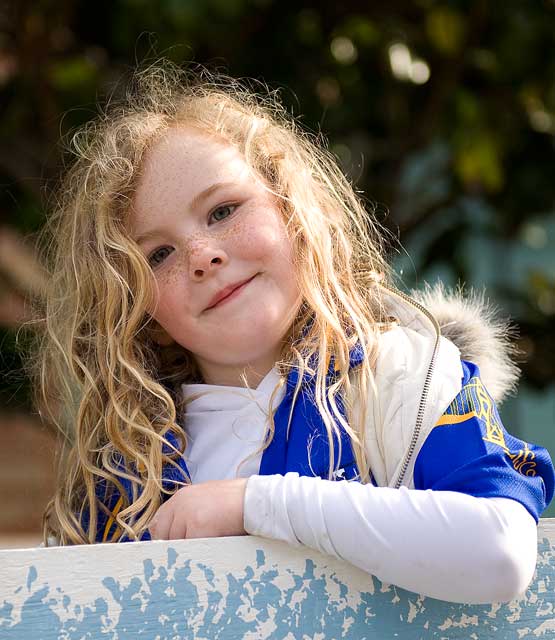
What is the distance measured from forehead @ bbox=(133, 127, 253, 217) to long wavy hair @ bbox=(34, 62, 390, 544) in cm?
2

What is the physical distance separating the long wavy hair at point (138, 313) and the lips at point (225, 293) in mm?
78

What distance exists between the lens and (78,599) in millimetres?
693

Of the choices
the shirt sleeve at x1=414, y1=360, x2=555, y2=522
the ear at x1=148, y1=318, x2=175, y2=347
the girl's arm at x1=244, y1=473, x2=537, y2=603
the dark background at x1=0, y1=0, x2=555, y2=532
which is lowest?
the girl's arm at x1=244, y1=473, x2=537, y2=603

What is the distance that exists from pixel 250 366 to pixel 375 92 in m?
1.55

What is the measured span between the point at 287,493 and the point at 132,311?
16.5 inches

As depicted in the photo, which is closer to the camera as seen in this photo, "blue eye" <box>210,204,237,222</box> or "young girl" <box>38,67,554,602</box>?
"young girl" <box>38,67,554,602</box>

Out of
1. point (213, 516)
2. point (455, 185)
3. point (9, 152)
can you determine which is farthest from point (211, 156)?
point (455, 185)

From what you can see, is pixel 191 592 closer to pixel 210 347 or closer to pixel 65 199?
pixel 210 347

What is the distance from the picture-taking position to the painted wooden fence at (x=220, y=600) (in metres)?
0.69

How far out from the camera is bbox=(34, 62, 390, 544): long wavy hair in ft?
3.72

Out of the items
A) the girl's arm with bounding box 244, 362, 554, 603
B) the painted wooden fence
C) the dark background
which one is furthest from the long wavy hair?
the dark background

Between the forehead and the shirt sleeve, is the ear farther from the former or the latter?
the shirt sleeve

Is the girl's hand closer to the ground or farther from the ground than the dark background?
closer to the ground

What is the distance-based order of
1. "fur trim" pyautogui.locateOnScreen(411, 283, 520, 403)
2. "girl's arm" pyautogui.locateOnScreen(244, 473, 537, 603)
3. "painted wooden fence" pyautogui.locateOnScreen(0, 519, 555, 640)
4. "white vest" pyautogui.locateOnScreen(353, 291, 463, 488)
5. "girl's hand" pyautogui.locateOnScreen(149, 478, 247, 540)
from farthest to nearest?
"fur trim" pyautogui.locateOnScreen(411, 283, 520, 403) < "white vest" pyautogui.locateOnScreen(353, 291, 463, 488) < "girl's hand" pyautogui.locateOnScreen(149, 478, 247, 540) < "girl's arm" pyautogui.locateOnScreen(244, 473, 537, 603) < "painted wooden fence" pyautogui.locateOnScreen(0, 519, 555, 640)
